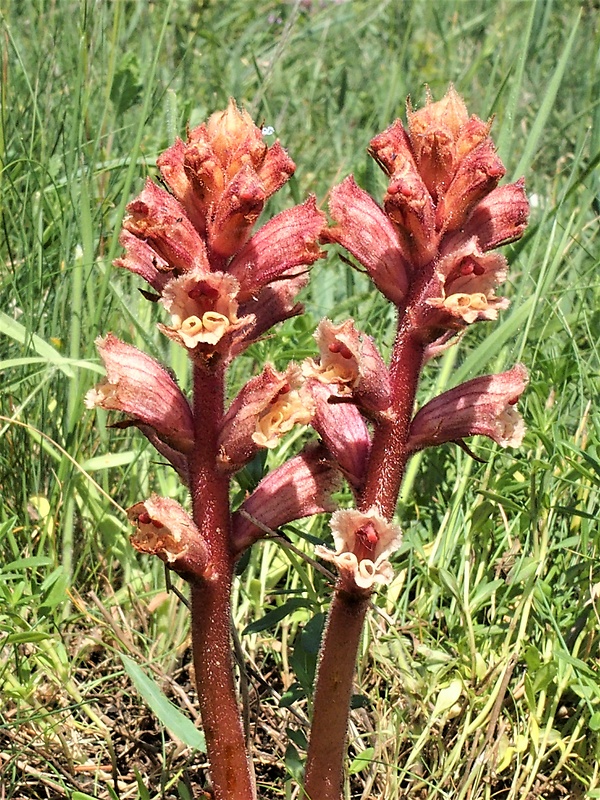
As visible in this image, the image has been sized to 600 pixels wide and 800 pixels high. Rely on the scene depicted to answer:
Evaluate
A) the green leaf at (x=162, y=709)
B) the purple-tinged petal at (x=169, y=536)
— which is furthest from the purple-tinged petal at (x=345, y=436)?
the green leaf at (x=162, y=709)

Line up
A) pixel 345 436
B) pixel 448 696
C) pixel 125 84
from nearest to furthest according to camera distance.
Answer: pixel 345 436
pixel 448 696
pixel 125 84

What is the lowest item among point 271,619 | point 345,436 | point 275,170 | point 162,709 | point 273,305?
point 162,709

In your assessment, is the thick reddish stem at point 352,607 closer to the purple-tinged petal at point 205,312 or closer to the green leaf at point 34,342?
the purple-tinged petal at point 205,312

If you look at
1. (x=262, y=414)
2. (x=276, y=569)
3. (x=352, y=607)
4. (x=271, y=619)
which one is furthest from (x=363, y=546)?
(x=276, y=569)

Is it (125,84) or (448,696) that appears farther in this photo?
(125,84)

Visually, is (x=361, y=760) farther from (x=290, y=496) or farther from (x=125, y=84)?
(x=125, y=84)

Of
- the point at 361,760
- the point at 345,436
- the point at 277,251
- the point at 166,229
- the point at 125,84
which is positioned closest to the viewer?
the point at 166,229
